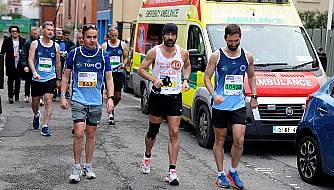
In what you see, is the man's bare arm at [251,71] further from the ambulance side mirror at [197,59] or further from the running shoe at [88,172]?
the ambulance side mirror at [197,59]

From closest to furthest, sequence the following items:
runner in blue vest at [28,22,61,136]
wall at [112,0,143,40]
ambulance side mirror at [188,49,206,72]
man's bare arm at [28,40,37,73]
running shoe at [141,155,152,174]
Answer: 1. running shoe at [141,155,152,174]
2. ambulance side mirror at [188,49,206,72]
3. man's bare arm at [28,40,37,73]
4. runner in blue vest at [28,22,61,136]
5. wall at [112,0,143,40]

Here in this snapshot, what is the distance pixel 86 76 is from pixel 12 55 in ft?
28.8

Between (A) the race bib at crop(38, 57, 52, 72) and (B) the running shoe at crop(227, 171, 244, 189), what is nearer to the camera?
(B) the running shoe at crop(227, 171, 244, 189)

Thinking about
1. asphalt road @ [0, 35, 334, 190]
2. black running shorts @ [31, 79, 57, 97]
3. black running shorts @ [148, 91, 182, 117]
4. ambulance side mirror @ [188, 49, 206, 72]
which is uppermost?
ambulance side mirror @ [188, 49, 206, 72]

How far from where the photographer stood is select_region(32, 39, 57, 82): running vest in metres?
10.1

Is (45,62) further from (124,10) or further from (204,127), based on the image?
(124,10)

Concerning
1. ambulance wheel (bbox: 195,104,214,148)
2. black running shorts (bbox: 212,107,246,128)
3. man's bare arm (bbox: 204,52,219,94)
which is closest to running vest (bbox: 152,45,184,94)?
man's bare arm (bbox: 204,52,219,94)

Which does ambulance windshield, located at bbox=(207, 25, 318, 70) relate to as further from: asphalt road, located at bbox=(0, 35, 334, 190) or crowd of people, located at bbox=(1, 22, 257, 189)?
crowd of people, located at bbox=(1, 22, 257, 189)

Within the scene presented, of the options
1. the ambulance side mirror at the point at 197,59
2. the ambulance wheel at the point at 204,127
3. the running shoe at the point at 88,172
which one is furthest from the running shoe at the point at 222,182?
the ambulance side mirror at the point at 197,59

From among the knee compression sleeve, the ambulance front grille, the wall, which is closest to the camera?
the knee compression sleeve

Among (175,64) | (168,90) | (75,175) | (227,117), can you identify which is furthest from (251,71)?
(75,175)

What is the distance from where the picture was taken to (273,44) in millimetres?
9922

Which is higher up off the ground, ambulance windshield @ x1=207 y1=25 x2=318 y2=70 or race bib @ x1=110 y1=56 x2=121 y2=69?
ambulance windshield @ x1=207 y1=25 x2=318 y2=70

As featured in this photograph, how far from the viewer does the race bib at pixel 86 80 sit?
23.2ft
